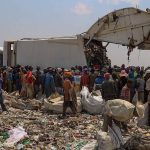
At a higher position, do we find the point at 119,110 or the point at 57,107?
the point at 119,110

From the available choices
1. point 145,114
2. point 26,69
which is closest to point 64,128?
point 145,114

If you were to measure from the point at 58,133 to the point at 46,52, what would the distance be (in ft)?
33.0

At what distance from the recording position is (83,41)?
65.3ft

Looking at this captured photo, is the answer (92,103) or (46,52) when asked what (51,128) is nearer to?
(92,103)

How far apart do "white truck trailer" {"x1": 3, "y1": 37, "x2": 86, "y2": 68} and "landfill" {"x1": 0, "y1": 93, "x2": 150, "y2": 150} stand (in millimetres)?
4841

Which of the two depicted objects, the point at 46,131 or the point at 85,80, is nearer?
the point at 46,131

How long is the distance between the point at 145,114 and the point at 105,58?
8.21 meters

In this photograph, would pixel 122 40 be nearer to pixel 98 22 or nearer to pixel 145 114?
pixel 98 22

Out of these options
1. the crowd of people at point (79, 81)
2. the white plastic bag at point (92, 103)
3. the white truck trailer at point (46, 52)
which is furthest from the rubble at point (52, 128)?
the white truck trailer at point (46, 52)

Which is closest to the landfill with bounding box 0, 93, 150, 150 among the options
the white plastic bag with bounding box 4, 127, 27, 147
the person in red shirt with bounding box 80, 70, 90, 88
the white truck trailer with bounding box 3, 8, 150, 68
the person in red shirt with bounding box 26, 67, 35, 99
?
the white plastic bag with bounding box 4, 127, 27, 147

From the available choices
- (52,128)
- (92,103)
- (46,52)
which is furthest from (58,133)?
(46,52)

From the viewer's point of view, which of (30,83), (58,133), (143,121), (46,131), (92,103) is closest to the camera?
(58,133)

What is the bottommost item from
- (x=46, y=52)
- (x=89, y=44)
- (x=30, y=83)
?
(x=30, y=83)

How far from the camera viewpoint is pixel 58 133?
11.1m
